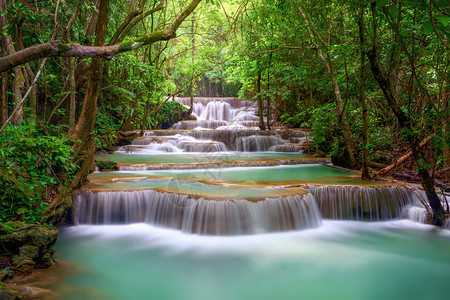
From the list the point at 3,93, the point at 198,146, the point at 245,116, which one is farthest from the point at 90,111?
the point at 245,116

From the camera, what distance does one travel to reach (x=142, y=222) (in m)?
5.85

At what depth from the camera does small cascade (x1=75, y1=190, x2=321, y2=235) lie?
206 inches

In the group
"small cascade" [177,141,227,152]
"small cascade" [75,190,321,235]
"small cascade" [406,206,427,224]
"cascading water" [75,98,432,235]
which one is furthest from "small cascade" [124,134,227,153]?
"small cascade" [406,206,427,224]

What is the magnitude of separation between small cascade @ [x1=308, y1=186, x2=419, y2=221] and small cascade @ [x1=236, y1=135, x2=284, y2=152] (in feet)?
28.0

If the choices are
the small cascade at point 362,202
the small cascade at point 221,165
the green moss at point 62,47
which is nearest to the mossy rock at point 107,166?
the small cascade at point 221,165

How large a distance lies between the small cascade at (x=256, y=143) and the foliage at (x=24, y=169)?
10.9m

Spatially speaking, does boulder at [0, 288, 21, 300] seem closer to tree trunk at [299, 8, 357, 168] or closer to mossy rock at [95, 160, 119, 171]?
mossy rock at [95, 160, 119, 171]

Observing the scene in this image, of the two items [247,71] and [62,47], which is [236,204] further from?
[247,71]

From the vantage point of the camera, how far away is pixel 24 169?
4.07 m

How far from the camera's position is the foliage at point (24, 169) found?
146 inches

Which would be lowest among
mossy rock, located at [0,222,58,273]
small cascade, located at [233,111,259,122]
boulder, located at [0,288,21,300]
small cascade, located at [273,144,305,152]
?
boulder, located at [0,288,21,300]

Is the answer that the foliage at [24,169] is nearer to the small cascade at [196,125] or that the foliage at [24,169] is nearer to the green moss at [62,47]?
the green moss at [62,47]

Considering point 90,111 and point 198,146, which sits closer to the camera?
point 90,111

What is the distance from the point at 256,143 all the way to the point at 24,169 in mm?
11579
